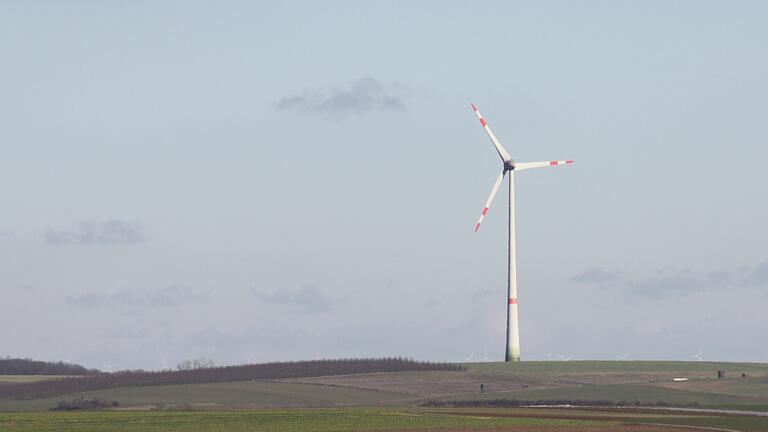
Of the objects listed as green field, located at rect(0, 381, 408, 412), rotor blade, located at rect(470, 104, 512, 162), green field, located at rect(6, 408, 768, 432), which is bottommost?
green field, located at rect(6, 408, 768, 432)

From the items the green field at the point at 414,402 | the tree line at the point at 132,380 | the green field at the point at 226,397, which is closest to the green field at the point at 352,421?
the green field at the point at 414,402

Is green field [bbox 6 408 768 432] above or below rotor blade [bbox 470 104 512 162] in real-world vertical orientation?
below

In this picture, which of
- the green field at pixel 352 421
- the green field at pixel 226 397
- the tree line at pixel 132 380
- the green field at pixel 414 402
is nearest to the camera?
the green field at pixel 352 421

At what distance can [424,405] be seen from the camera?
5807 inches

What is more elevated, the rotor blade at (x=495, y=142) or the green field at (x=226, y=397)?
the rotor blade at (x=495, y=142)

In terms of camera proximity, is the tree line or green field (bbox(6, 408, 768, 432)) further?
the tree line

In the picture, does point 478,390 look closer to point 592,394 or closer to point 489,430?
point 592,394

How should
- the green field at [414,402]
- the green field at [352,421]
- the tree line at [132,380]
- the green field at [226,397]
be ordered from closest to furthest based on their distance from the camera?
1. the green field at [352,421]
2. the green field at [414,402]
3. the green field at [226,397]
4. the tree line at [132,380]

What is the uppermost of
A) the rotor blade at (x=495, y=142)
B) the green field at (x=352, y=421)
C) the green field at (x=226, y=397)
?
the rotor blade at (x=495, y=142)

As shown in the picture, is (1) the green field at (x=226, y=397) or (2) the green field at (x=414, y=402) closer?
(2) the green field at (x=414, y=402)

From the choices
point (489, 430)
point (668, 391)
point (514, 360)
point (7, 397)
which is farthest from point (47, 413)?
point (514, 360)

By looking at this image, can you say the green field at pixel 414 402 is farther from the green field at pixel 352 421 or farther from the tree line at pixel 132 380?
the tree line at pixel 132 380

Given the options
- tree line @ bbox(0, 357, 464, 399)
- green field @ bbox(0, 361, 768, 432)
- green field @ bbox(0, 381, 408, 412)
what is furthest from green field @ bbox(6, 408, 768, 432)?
tree line @ bbox(0, 357, 464, 399)

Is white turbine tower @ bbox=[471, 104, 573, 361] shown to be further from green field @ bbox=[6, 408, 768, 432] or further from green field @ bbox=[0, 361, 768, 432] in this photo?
green field @ bbox=[6, 408, 768, 432]
